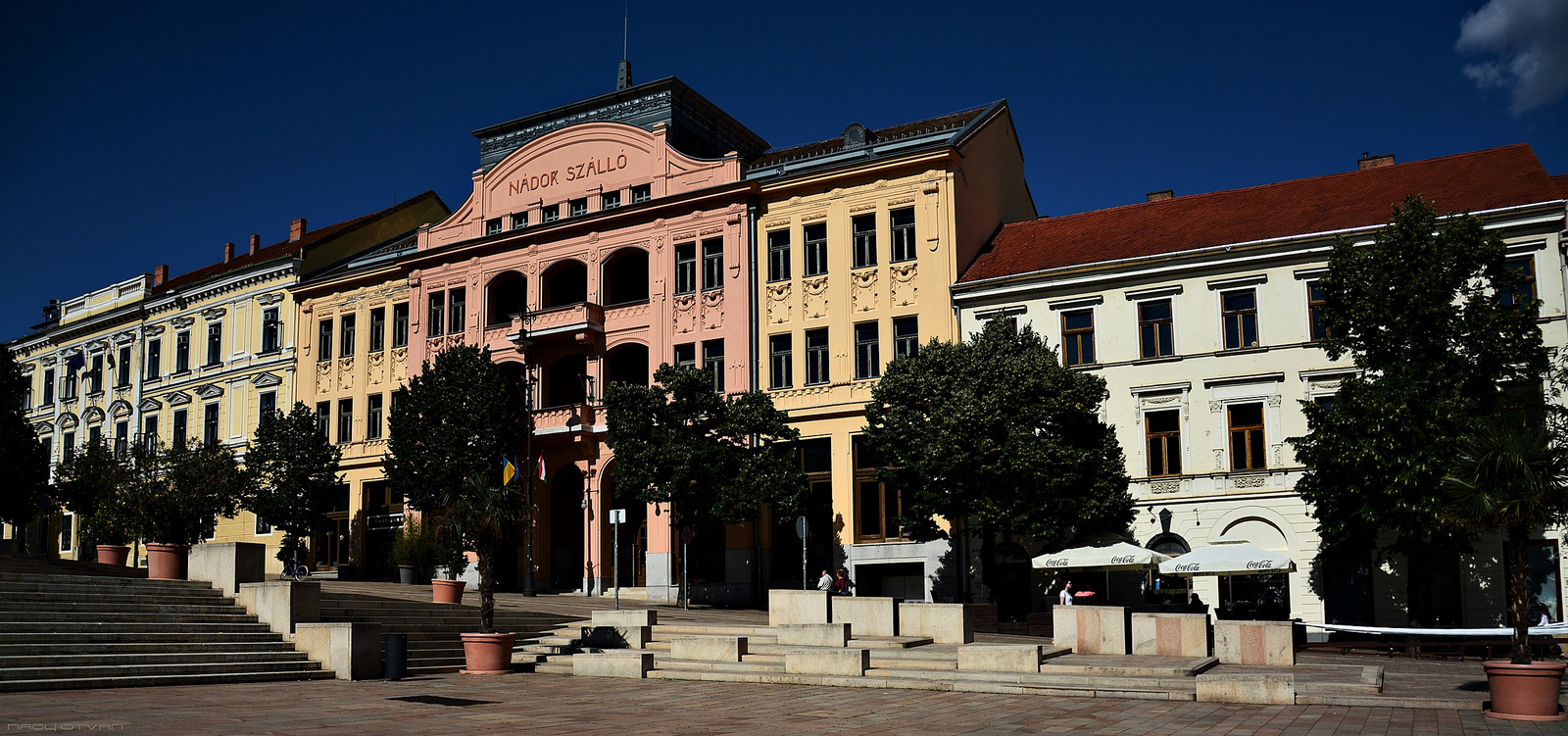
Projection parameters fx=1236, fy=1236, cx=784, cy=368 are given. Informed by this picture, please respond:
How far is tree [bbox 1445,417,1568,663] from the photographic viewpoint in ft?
51.0

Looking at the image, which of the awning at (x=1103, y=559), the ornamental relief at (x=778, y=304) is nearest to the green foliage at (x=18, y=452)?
the ornamental relief at (x=778, y=304)

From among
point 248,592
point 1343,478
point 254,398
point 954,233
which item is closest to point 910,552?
point 954,233

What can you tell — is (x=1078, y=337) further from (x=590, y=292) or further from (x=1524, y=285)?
(x=590, y=292)

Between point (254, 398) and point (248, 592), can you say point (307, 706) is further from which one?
point (254, 398)

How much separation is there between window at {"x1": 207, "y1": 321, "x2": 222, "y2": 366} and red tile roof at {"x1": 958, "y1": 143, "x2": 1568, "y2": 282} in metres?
32.8

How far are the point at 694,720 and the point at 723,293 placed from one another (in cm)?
2537

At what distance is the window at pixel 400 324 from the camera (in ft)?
151

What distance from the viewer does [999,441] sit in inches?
1176

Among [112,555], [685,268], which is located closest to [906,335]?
[685,268]

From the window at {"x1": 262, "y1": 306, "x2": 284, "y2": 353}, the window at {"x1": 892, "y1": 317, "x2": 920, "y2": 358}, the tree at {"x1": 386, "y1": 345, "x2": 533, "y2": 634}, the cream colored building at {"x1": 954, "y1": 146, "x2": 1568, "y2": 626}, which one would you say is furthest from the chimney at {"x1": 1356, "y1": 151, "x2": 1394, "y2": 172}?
the window at {"x1": 262, "y1": 306, "x2": 284, "y2": 353}

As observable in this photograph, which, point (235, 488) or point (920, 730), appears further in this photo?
point (235, 488)

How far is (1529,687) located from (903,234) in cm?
2416

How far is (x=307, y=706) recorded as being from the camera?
15.1 m

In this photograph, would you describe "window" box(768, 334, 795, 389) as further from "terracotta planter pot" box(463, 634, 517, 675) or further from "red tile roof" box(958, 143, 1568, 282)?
"terracotta planter pot" box(463, 634, 517, 675)
